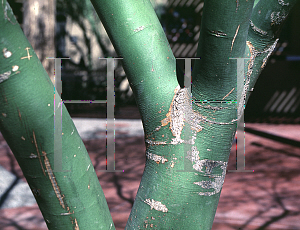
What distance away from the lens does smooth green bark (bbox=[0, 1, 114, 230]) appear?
94 centimetres

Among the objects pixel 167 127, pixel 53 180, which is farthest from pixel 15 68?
pixel 167 127

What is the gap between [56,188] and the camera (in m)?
1.08

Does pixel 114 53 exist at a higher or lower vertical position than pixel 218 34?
lower

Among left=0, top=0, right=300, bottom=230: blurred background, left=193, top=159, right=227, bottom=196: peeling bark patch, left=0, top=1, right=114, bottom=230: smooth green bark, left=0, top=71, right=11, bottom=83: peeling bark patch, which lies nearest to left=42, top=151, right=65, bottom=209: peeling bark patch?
left=0, top=1, right=114, bottom=230: smooth green bark

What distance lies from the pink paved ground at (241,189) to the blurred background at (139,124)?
0.5 inches

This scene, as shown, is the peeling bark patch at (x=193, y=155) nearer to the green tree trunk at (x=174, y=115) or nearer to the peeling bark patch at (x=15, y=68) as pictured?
the green tree trunk at (x=174, y=115)

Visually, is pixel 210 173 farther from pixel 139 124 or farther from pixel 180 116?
pixel 139 124

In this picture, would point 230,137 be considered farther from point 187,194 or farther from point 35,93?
point 35,93

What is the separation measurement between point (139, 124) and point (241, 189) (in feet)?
16.1

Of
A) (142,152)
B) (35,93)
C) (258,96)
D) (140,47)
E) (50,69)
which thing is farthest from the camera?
(258,96)

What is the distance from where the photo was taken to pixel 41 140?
3.35ft

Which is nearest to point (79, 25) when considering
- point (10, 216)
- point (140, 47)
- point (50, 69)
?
point (50, 69)

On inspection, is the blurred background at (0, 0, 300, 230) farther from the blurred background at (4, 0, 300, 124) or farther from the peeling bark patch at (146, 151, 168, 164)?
the peeling bark patch at (146, 151, 168, 164)

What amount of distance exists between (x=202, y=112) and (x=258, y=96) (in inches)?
387
